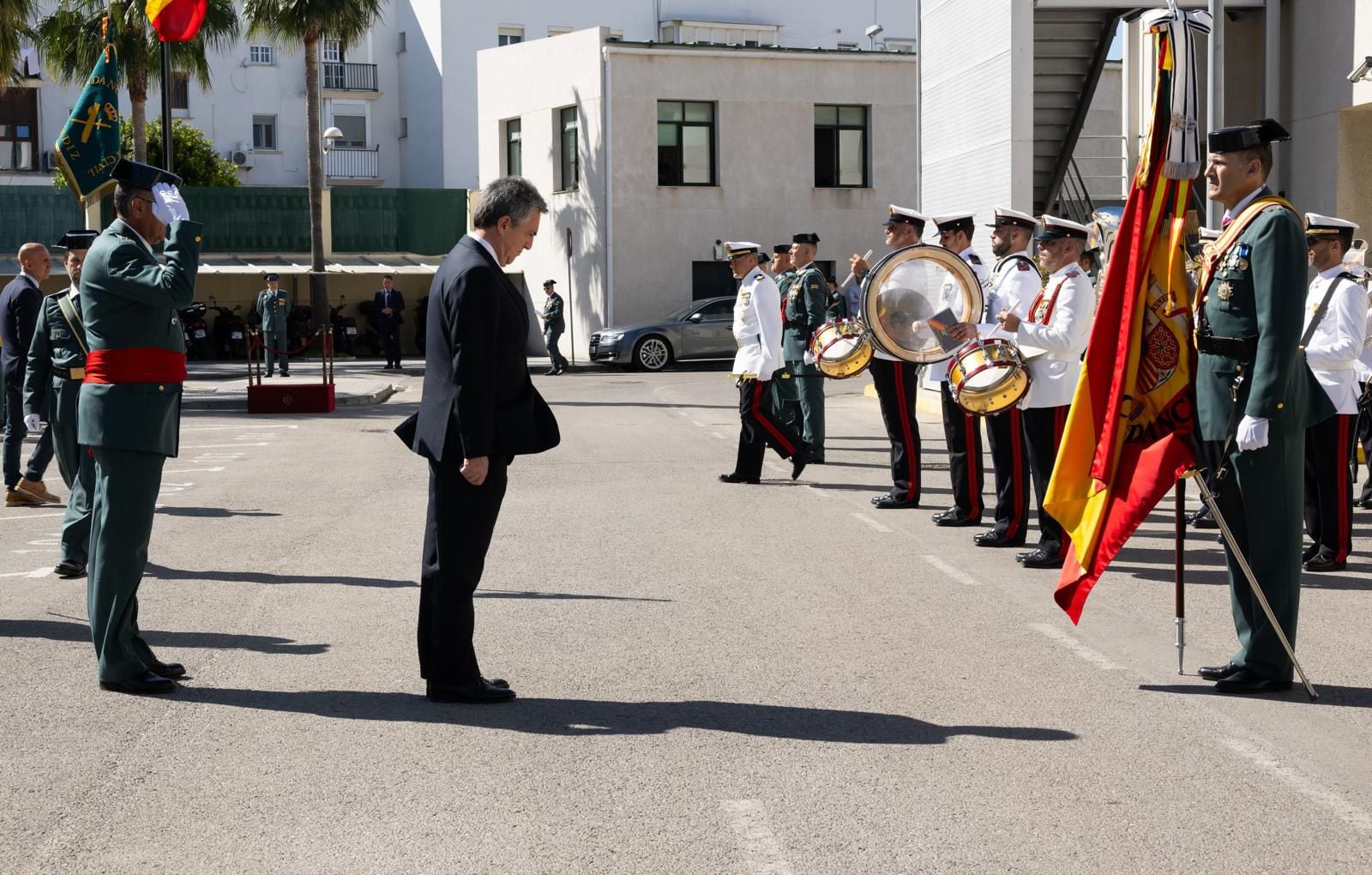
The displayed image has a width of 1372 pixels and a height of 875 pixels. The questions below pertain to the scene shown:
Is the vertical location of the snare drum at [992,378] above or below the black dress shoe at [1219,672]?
above

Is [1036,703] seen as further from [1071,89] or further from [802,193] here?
[802,193]

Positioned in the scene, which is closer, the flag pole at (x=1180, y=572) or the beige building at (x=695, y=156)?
the flag pole at (x=1180, y=572)

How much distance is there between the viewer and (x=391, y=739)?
578 cm

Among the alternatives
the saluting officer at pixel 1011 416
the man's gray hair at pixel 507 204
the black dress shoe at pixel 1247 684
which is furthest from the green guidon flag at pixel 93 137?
the black dress shoe at pixel 1247 684

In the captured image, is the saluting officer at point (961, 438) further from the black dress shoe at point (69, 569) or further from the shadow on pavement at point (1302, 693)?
the black dress shoe at point (69, 569)

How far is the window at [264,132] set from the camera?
194 ft

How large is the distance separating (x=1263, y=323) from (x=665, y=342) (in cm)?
2836

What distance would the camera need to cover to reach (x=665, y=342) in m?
34.5

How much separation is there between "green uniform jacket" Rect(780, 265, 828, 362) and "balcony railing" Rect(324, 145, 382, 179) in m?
44.9

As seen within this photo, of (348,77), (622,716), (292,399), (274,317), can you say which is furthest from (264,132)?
(622,716)

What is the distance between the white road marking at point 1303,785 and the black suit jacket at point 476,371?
270 centimetres

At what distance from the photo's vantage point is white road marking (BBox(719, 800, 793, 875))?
4461 millimetres

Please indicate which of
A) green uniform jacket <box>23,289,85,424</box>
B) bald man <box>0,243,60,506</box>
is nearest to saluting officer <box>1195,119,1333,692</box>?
green uniform jacket <box>23,289,85,424</box>

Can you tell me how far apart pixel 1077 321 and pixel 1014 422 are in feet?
3.98
